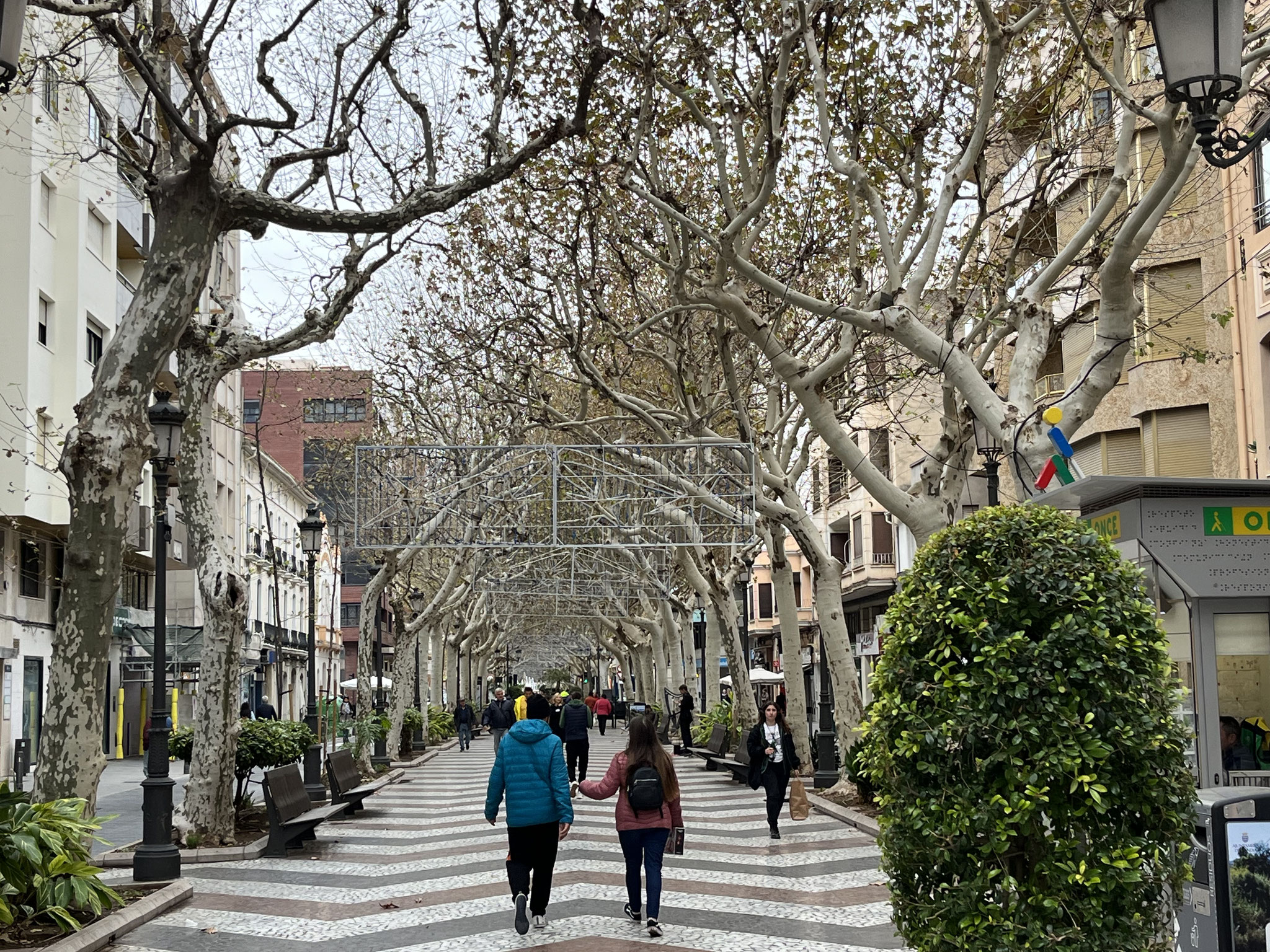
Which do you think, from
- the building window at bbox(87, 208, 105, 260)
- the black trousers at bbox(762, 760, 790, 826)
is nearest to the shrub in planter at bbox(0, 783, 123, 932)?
the black trousers at bbox(762, 760, 790, 826)

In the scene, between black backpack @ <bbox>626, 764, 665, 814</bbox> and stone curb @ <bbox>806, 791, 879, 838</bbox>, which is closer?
black backpack @ <bbox>626, 764, 665, 814</bbox>

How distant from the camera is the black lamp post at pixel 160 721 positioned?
42.5ft

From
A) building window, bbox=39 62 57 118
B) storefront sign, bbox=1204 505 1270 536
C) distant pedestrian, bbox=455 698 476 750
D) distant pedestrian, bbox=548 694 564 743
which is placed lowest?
distant pedestrian, bbox=455 698 476 750

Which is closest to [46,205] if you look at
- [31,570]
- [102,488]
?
[31,570]

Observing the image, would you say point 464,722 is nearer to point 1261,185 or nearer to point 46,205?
point 46,205

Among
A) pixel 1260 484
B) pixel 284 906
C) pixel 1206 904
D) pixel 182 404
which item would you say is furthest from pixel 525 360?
pixel 1206 904

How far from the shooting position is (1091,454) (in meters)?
30.7

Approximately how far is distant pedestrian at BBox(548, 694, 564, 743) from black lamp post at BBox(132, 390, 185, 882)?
407 inches

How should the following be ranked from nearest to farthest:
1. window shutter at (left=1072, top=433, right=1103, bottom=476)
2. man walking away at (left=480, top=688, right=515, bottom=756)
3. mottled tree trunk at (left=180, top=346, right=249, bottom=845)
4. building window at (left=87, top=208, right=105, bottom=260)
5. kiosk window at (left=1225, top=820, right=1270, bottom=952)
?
kiosk window at (left=1225, top=820, right=1270, bottom=952)
mottled tree trunk at (left=180, top=346, right=249, bottom=845)
man walking away at (left=480, top=688, right=515, bottom=756)
window shutter at (left=1072, top=433, right=1103, bottom=476)
building window at (left=87, top=208, right=105, bottom=260)

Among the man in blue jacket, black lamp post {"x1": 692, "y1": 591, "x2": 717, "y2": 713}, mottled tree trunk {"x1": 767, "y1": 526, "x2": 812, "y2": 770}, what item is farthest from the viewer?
black lamp post {"x1": 692, "y1": 591, "x2": 717, "y2": 713}

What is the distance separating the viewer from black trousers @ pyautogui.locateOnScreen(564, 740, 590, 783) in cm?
2297

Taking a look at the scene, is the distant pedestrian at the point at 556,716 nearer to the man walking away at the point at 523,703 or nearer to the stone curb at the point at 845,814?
the man walking away at the point at 523,703

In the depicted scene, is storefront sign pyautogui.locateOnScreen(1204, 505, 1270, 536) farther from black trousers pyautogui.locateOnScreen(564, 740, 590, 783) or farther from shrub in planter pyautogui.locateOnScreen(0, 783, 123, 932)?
black trousers pyautogui.locateOnScreen(564, 740, 590, 783)

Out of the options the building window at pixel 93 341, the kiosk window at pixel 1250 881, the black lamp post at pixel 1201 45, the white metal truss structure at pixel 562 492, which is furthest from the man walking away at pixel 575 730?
the black lamp post at pixel 1201 45
